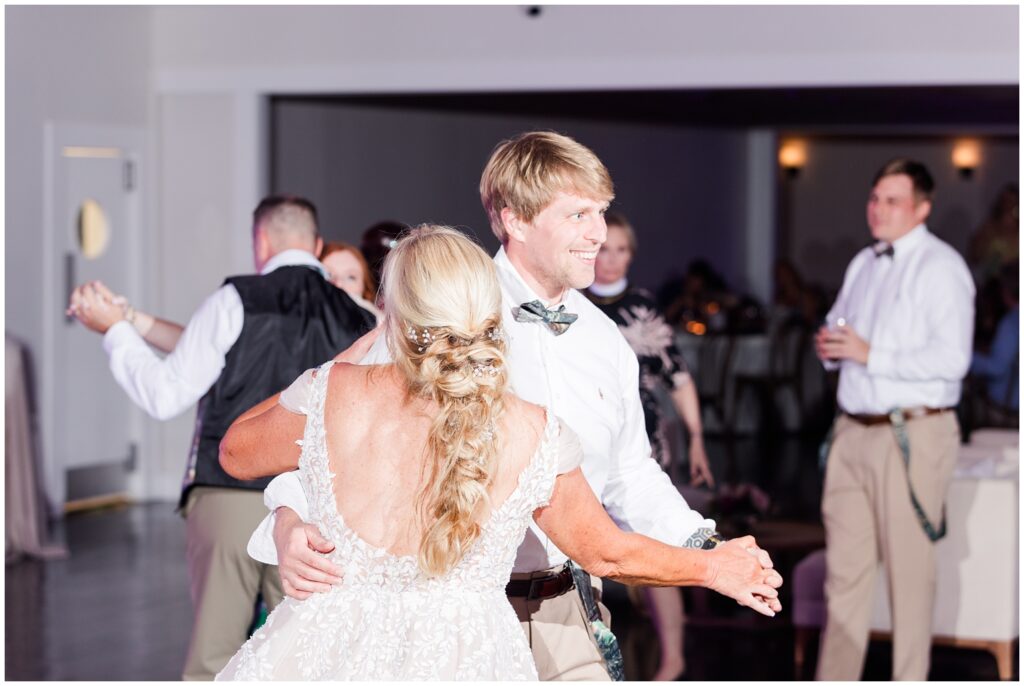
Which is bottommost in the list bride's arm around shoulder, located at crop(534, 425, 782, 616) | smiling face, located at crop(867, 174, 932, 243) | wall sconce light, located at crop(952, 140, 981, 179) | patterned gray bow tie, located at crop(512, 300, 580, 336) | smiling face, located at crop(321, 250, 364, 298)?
bride's arm around shoulder, located at crop(534, 425, 782, 616)

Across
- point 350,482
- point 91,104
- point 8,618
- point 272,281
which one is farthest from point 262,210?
point 91,104

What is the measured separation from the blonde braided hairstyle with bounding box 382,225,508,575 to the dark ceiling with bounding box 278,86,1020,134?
748cm

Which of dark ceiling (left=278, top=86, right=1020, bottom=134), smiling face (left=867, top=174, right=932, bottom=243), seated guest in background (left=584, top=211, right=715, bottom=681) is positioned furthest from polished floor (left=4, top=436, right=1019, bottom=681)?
dark ceiling (left=278, top=86, right=1020, bottom=134)

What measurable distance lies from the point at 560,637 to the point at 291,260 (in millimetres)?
1636

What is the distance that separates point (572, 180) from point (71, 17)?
6302 millimetres

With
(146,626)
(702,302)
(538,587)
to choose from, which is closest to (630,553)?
(538,587)

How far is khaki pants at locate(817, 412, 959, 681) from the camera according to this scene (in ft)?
13.7

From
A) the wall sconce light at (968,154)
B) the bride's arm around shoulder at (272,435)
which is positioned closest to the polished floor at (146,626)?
the bride's arm around shoulder at (272,435)

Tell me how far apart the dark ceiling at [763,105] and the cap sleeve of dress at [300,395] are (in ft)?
24.1

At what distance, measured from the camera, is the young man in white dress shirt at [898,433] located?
4156mm

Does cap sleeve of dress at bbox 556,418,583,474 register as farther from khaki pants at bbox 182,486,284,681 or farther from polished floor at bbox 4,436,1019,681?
polished floor at bbox 4,436,1019,681

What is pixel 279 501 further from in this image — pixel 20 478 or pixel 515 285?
pixel 20 478

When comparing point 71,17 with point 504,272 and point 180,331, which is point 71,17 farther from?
point 504,272

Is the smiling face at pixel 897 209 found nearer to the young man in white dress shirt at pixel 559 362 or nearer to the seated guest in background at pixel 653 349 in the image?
the seated guest in background at pixel 653 349
